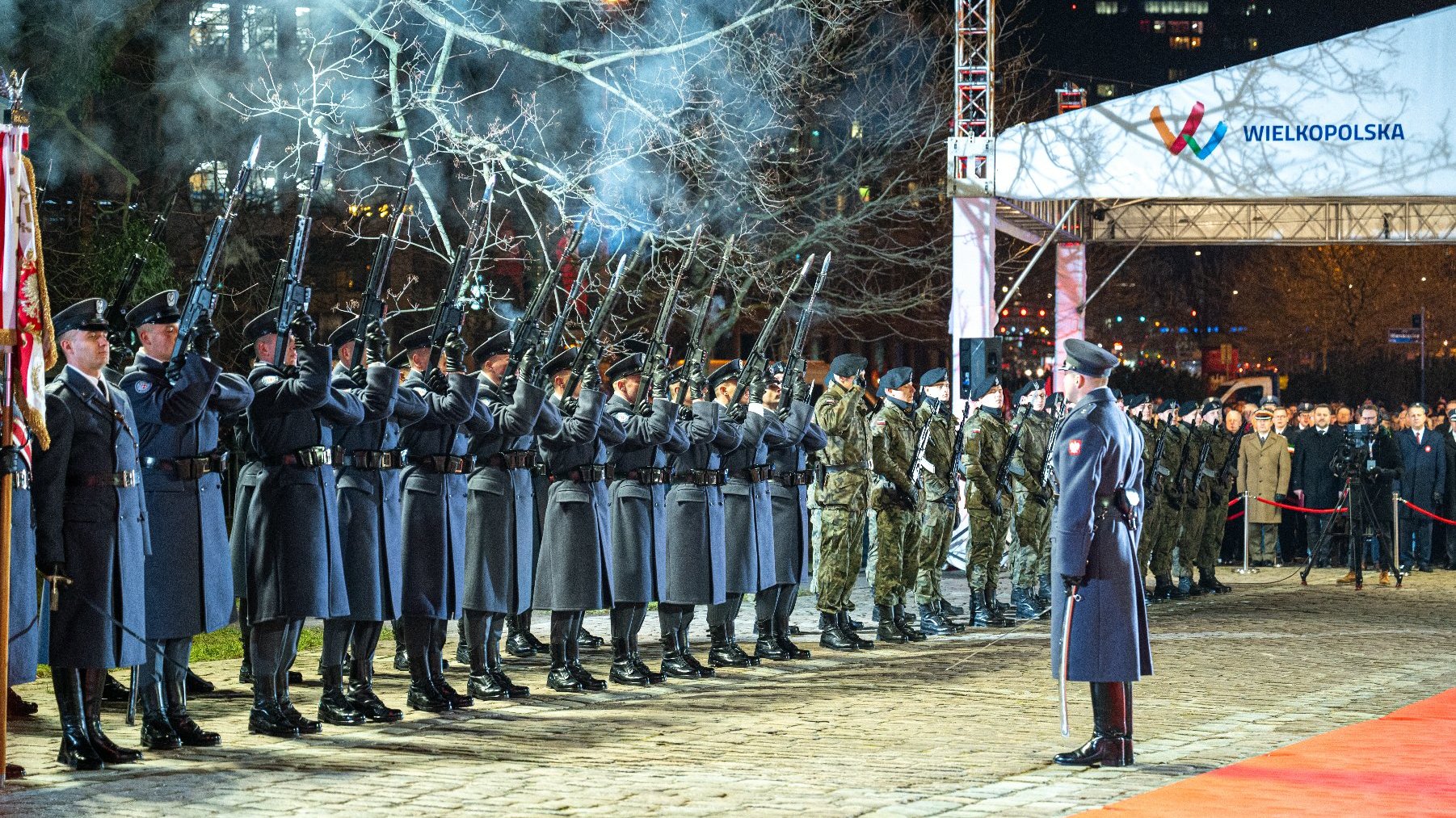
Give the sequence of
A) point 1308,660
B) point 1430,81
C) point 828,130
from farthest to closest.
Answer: point 828,130, point 1430,81, point 1308,660

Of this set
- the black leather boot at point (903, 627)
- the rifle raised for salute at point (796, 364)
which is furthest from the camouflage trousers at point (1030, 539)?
the rifle raised for salute at point (796, 364)

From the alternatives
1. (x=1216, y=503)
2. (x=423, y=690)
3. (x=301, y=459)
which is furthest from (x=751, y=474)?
(x=1216, y=503)

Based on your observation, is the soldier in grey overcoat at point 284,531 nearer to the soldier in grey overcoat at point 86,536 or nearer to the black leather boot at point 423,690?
the soldier in grey overcoat at point 86,536

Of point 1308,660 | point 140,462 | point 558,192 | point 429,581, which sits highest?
point 558,192

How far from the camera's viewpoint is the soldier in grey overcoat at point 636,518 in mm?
10477

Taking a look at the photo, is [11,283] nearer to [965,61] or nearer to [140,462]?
[140,462]

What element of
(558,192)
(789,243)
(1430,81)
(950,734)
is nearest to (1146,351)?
(789,243)

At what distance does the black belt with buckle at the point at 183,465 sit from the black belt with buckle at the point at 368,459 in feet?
2.94

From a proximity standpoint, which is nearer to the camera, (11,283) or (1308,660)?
(11,283)

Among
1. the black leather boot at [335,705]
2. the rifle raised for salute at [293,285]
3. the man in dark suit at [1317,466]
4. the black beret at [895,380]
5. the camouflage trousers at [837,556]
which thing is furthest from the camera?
the man in dark suit at [1317,466]

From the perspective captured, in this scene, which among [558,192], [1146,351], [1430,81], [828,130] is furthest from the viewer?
[1146,351]

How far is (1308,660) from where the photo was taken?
38.8 feet

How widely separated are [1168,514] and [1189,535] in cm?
54

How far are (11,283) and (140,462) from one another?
113cm
